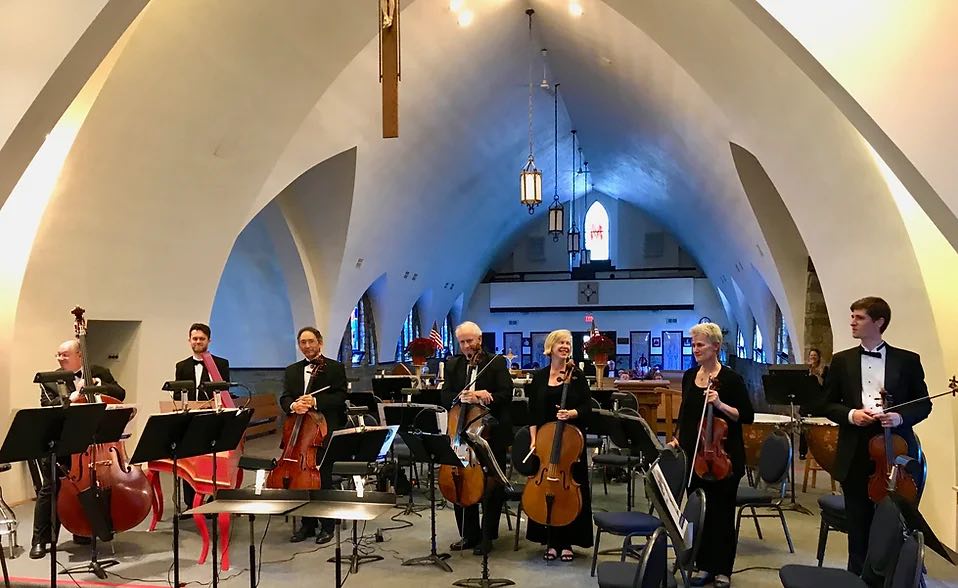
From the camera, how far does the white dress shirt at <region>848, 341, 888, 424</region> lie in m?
4.06

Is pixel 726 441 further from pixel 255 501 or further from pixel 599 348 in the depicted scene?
pixel 599 348

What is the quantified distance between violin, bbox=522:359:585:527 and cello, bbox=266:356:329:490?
135 centimetres

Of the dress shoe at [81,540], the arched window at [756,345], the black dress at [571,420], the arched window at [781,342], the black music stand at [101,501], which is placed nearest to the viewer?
the black music stand at [101,501]

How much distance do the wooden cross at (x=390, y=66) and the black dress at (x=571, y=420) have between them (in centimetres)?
188

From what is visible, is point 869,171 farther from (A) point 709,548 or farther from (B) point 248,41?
(B) point 248,41

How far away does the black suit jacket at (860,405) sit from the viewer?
400cm

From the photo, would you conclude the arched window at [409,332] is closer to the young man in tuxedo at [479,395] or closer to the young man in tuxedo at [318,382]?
the young man in tuxedo at [318,382]

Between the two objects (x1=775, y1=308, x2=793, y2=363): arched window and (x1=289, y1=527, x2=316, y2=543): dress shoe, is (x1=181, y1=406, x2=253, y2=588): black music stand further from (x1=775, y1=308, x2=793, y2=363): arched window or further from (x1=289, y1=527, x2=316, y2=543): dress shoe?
(x1=775, y1=308, x2=793, y2=363): arched window

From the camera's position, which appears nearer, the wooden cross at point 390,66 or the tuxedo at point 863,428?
the tuxedo at point 863,428

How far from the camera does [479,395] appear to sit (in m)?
5.11

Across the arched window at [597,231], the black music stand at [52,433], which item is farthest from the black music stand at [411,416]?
the arched window at [597,231]

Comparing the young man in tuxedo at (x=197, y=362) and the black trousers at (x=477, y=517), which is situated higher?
the young man in tuxedo at (x=197, y=362)

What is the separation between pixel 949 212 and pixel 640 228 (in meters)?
21.8

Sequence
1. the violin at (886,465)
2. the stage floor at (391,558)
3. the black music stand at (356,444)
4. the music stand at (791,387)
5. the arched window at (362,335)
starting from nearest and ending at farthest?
the violin at (886,465), the black music stand at (356,444), the stage floor at (391,558), the music stand at (791,387), the arched window at (362,335)
